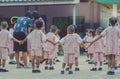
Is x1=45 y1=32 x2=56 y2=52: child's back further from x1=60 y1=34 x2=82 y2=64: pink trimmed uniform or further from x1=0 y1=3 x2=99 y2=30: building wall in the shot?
x1=0 y1=3 x2=99 y2=30: building wall

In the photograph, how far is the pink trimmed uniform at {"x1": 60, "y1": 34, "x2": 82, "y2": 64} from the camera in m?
15.0

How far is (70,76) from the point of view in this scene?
1418cm

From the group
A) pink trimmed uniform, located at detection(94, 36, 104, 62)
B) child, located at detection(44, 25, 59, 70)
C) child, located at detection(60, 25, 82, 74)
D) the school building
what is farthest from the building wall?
child, located at detection(60, 25, 82, 74)

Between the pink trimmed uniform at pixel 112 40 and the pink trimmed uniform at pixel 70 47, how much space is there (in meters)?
0.89

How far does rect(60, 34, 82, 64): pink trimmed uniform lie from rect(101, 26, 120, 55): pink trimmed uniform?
0.89 m

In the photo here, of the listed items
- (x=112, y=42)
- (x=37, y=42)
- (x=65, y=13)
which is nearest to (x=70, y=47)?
(x=37, y=42)

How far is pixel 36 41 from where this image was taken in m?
15.6

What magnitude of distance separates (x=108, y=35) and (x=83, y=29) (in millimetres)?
17211

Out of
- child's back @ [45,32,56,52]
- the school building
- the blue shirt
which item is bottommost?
child's back @ [45,32,56,52]

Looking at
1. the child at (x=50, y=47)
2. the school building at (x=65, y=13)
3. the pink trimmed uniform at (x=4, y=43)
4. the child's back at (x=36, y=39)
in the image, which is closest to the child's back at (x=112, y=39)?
the child's back at (x=36, y=39)

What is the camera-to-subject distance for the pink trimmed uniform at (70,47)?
1501 cm

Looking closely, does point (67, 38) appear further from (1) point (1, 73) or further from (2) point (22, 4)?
(2) point (22, 4)

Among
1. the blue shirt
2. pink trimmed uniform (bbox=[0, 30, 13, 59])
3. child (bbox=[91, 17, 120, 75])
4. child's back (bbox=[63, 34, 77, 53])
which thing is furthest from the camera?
the blue shirt

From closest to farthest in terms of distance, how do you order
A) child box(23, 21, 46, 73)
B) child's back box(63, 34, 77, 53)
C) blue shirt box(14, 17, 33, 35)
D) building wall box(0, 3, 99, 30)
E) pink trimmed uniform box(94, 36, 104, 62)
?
child's back box(63, 34, 77, 53), child box(23, 21, 46, 73), pink trimmed uniform box(94, 36, 104, 62), blue shirt box(14, 17, 33, 35), building wall box(0, 3, 99, 30)
